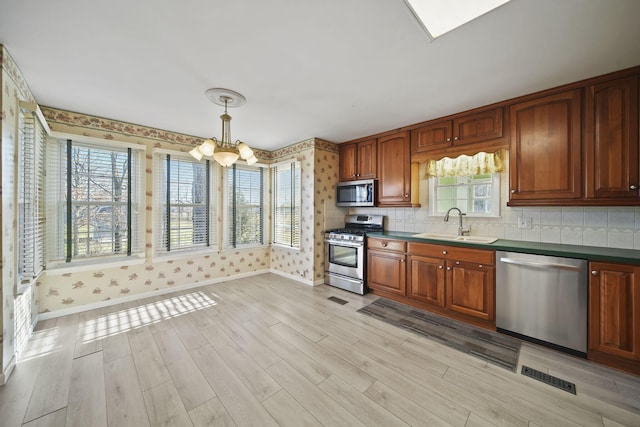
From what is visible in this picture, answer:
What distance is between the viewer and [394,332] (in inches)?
98.1

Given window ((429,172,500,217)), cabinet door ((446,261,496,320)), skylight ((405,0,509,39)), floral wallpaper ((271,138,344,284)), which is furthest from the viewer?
floral wallpaper ((271,138,344,284))

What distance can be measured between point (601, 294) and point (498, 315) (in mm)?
791

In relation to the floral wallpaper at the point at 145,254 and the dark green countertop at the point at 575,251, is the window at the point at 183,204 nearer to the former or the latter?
the floral wallpaper at the point at 145,254

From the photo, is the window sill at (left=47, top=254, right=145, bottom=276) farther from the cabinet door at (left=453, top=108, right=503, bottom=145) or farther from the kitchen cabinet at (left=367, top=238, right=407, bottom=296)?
the cabinet door at (left=453, top=108, right=503, bottom=145)

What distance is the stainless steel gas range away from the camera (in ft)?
11.8

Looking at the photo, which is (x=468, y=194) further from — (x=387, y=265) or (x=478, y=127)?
(x=387, y=265)

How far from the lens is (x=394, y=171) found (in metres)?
3.59

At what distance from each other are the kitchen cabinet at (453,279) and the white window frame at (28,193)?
398 cm

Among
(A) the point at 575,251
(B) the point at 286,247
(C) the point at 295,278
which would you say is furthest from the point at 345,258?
(A) the point at 575,251

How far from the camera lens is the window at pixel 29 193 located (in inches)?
83.7

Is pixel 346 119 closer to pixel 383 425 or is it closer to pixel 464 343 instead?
pixel 464 343

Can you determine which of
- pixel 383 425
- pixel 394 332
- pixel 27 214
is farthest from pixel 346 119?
pixel 27 214

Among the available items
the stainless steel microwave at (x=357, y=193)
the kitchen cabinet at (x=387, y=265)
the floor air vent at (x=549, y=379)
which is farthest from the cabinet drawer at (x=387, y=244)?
the floor air vent at (x=549, y=379)

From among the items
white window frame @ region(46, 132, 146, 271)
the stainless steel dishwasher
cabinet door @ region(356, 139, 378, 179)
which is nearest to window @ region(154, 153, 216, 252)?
white window frame @ region(46, 132, 146, 271)
